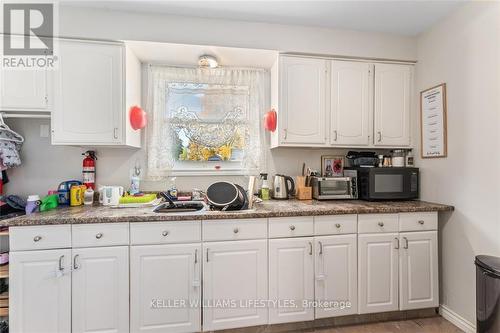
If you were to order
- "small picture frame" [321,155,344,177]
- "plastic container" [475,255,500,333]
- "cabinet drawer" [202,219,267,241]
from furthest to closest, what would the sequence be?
"small picture frame" [321,155,344,177], "cabinet drawer" [202,219,267,241], "plastic container" [475,255,500,333]

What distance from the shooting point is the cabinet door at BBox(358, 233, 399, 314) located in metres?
1.86

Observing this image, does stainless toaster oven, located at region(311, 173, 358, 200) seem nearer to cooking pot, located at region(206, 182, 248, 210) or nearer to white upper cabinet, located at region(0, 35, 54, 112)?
cooking pot, located at region(206, 182, 248, 210)

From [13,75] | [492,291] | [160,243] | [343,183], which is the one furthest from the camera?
[343,183]

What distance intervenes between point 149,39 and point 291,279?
225cm

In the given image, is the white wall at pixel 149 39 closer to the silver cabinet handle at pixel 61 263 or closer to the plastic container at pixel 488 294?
the silver cabinet handle at pixel 61 263

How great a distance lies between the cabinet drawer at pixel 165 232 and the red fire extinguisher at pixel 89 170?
850mm

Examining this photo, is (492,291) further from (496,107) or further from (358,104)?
(358,104)

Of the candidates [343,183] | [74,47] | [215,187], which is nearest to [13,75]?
[74,47]

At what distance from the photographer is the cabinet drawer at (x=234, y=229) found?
1675 millimetres

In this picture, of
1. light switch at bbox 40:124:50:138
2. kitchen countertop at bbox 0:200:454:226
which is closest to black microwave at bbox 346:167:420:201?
kitchen countertop at bbox 0:200:454:226

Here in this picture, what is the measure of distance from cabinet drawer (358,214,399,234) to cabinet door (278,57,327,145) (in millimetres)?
768

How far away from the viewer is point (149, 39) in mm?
1944

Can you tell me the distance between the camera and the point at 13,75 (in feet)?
5.98

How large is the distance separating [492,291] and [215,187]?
193 cm
